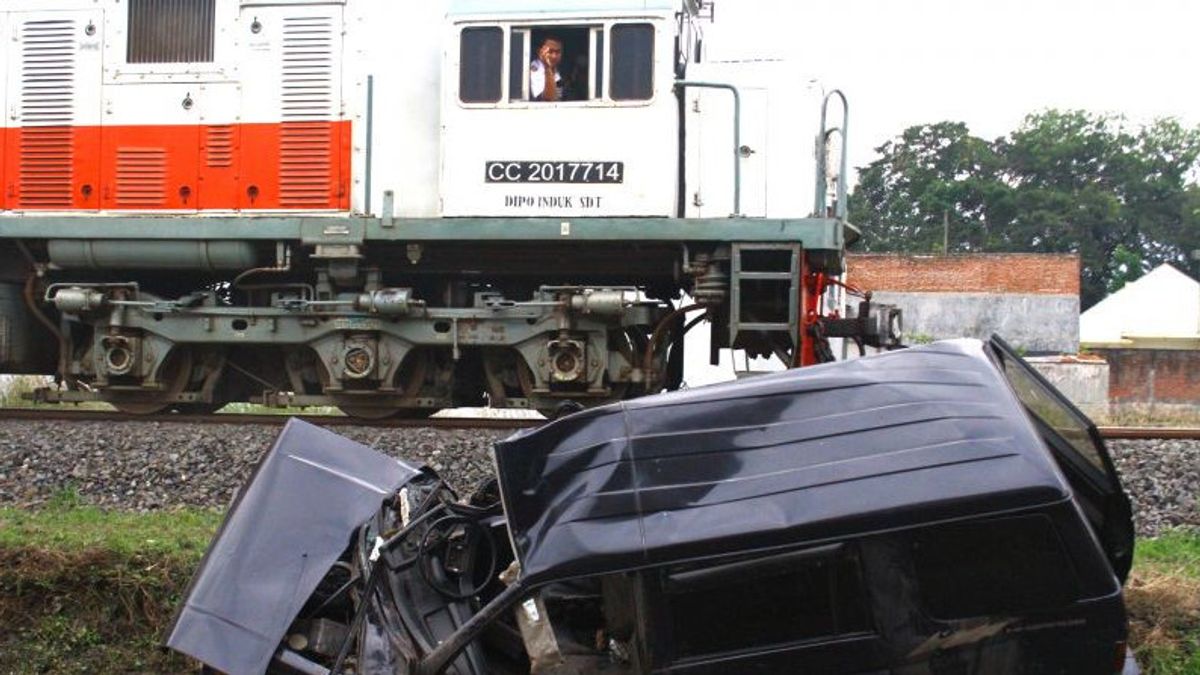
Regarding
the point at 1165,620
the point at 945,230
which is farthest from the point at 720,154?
the point at 945,230

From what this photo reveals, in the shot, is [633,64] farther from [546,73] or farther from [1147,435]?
[1147,435]

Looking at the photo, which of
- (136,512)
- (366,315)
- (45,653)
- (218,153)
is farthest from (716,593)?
(218,153)

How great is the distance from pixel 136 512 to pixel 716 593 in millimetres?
5050

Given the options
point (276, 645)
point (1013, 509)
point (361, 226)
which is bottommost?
point (276, 645)

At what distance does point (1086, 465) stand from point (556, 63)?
6679 millimetres

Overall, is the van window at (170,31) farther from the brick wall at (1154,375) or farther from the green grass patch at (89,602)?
the brick wall at (1154,375)

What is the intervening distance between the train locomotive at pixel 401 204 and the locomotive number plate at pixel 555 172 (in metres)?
0.02

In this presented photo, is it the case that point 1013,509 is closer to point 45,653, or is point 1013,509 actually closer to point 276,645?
point 276,645

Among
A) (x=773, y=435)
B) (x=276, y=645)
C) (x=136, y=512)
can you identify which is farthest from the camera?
(x=136, y=512)

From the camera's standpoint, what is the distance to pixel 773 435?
130 inches

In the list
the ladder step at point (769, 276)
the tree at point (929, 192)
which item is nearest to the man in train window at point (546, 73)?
the ladder step at point (769, 276)

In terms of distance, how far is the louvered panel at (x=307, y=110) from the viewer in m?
10.1

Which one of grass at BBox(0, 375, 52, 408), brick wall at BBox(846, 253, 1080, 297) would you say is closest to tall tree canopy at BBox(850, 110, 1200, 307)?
brick wall at BBox(846, 253, 1080, 297)

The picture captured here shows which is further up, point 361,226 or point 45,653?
point 361,226
